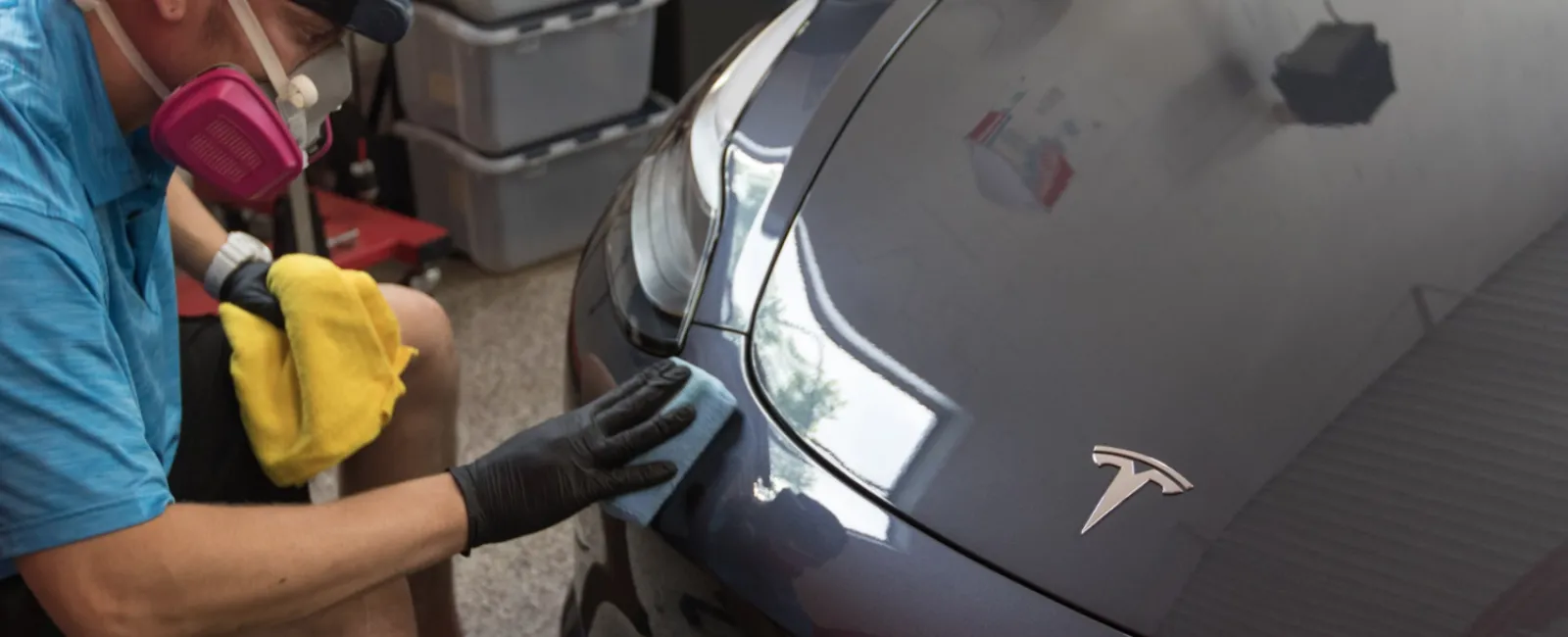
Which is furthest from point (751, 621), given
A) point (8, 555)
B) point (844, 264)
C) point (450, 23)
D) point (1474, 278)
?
point (450, 23)

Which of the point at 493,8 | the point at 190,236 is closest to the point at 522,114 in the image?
the point at 493,8

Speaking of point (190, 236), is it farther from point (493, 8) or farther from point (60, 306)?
point (493, 8)

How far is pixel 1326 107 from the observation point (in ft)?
3.21

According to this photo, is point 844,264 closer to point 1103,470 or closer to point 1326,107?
point 1103,470

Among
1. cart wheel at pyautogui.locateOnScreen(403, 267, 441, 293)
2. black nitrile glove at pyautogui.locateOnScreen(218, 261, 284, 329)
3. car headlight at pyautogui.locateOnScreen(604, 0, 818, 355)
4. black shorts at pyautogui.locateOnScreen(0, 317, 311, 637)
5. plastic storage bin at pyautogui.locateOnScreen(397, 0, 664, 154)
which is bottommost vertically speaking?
cart wheel at pyautogui.locateOnScreen(403, 267, 441, 293)

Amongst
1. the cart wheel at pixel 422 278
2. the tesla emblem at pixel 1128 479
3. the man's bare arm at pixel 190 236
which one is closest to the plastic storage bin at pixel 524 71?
the cart wheel at pixel 422 278

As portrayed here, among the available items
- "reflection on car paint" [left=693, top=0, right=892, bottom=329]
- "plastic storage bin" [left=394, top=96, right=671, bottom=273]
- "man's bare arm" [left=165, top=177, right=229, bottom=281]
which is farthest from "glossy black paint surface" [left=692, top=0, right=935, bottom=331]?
"plastic storage bin" [left=394, top=96, right=671, bottom=273]

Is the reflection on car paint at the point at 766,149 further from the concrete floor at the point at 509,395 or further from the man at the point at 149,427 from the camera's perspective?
the concrete floor at the point at 509,395

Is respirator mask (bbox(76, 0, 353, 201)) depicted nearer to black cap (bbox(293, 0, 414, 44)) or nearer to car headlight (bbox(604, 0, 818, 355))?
black cap (bbox(293, 0, 414, 44))

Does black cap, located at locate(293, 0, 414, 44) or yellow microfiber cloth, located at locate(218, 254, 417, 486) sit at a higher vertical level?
black cap, located at locate(293, 0, 414, 44)

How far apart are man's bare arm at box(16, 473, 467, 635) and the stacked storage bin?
1146 mm

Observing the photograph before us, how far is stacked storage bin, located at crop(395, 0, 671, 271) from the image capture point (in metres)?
1.95

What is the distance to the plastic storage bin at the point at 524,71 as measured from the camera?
1938 millimetres

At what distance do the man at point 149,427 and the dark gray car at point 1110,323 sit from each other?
8 cm
